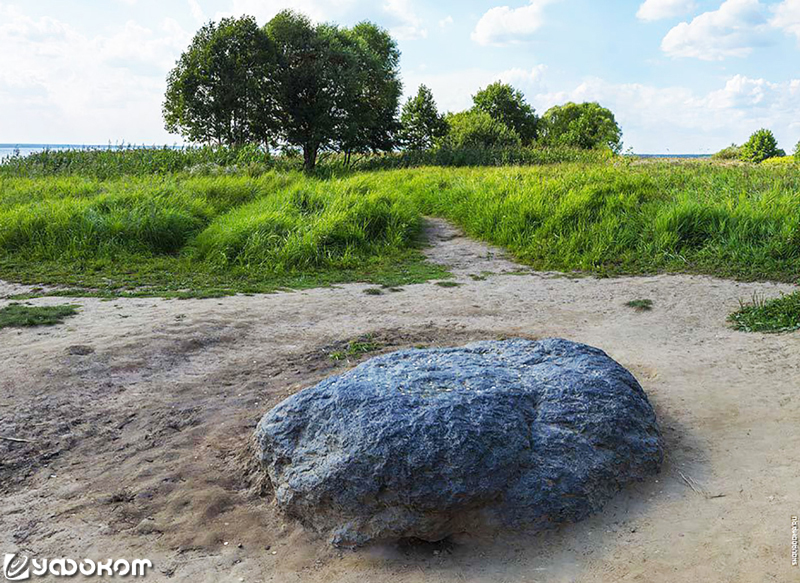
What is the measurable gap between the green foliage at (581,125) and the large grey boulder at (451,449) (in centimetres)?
3951

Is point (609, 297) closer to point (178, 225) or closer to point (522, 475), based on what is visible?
point (522, 475)

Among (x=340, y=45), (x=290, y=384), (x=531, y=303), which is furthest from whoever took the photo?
(x=340, y=45)

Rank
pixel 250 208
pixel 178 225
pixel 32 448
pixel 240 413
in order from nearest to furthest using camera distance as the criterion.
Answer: pixel 32 448 < pixel 240 413 < pixel 178 225 < pixel 250 208

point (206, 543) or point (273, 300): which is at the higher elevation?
point (273, 300)

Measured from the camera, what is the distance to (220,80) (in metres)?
22.5

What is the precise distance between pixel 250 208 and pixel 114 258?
7.56 ft

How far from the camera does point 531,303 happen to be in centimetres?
662

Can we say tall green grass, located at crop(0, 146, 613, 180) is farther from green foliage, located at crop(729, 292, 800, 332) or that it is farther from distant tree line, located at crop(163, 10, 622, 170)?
green foliage, located at crop(729, 292, 800, 332)

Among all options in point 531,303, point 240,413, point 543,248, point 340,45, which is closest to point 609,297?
point 531,303

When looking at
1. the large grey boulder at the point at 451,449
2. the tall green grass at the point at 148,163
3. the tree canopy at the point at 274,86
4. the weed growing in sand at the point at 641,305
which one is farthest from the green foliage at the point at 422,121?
the large grey boulder at the point at 451,449

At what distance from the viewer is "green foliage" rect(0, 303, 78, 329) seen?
5625mm

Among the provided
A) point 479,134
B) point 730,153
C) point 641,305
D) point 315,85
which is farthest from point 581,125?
point 641,305

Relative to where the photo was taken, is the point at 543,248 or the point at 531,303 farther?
the point at 543,248

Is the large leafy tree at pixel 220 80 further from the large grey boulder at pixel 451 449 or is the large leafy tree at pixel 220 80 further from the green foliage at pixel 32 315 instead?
the large grey boulder at pixel 451 449
